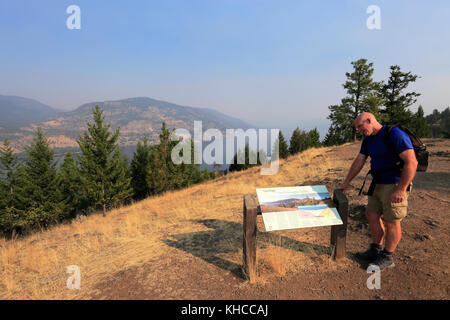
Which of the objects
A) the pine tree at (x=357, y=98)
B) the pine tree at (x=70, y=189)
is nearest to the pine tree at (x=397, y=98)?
the pine tree at (x=357, y=98)

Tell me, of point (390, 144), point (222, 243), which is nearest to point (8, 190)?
point (222, 243)

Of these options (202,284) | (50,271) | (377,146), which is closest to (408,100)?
(377,146)

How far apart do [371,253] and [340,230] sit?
2.22 ft

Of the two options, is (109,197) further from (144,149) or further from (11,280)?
(11,280)

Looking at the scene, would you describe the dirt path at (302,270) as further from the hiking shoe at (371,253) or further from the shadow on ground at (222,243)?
the hiking shoe at (371,253)

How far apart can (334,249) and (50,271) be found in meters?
5.41

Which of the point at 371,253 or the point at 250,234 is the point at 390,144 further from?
the point at 250,234

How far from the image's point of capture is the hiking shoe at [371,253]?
3.25m

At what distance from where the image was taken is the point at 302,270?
10.8 feet

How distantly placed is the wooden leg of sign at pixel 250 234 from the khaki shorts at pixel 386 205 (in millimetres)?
1777

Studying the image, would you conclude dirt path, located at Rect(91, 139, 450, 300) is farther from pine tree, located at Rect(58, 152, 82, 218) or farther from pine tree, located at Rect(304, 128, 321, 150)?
pine tree, located at Rect(304, 128, 321, 150)

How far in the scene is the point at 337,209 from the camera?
321 centimetres
